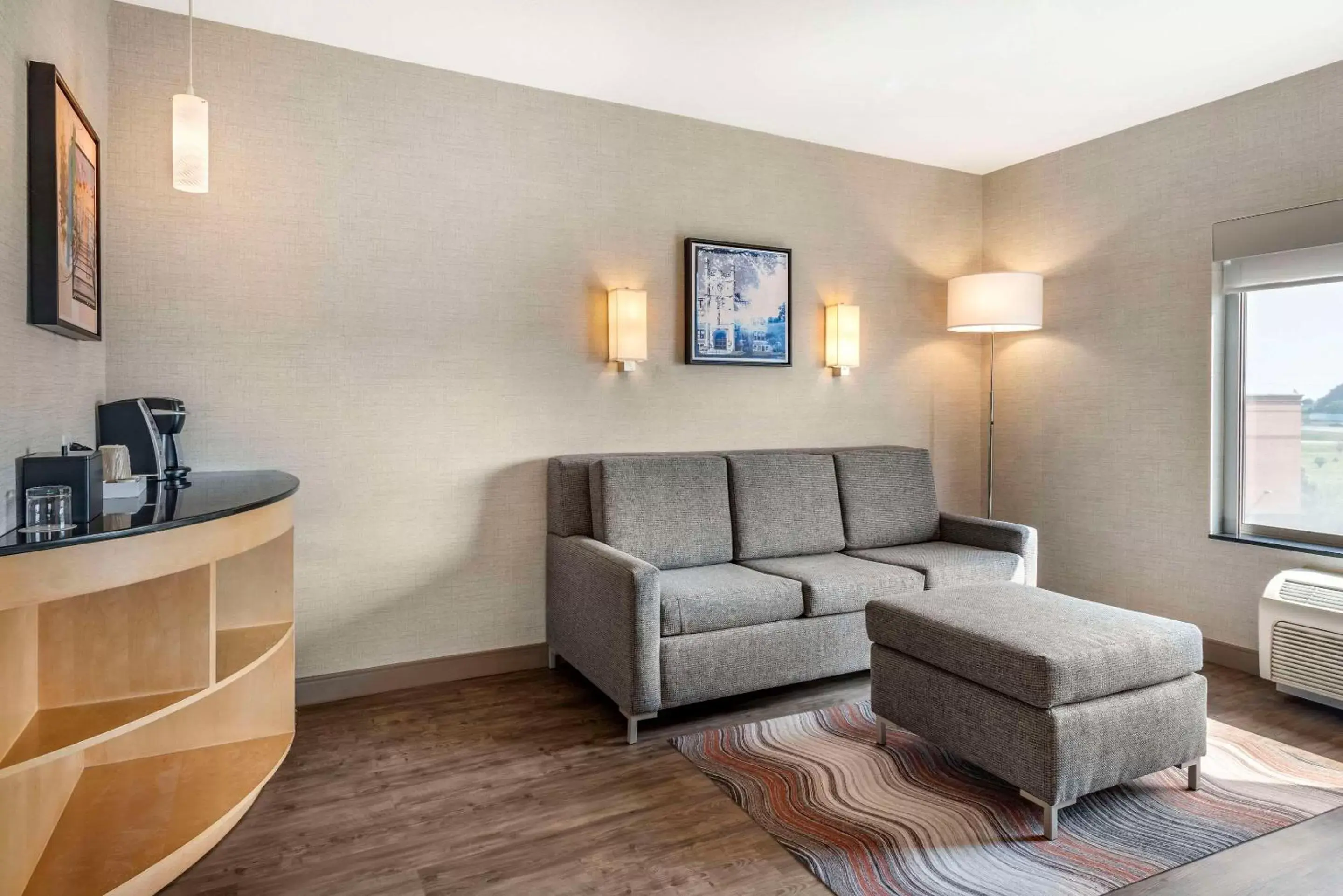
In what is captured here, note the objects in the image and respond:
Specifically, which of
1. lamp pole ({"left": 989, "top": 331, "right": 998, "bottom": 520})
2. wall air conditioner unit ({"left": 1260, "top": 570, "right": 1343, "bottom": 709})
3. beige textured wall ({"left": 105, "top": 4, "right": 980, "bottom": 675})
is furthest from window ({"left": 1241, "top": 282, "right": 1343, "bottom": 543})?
beige textured wall ({"left": 105, "top": 4, "right": 980, "bottom": 675})

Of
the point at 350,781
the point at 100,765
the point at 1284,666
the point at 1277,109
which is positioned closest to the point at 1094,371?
the point at 1277,109

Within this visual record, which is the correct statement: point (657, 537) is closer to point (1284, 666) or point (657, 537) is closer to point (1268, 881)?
point (1268, 881)

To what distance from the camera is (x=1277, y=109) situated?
10.7ft

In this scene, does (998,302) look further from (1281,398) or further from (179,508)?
(179,508)

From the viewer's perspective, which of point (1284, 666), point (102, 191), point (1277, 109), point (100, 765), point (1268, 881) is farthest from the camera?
point (1277, 109)

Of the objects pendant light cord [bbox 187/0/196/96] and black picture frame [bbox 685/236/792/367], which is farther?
black picture frame [bbox 685/236/792/367]

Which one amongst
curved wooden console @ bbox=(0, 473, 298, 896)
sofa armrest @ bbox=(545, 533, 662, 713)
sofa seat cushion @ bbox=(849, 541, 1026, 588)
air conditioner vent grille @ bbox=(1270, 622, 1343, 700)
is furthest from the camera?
sofa seat cushion @ bbox=(849, 541, 1026, 588)

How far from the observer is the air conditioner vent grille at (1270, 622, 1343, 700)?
285 centimetres

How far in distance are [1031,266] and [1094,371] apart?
0.71 m

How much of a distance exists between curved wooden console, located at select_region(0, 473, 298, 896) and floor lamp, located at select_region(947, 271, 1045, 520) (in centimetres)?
322

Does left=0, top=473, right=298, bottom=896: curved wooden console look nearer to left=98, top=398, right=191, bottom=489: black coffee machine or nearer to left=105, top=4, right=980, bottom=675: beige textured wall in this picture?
left=98, top=398, right=191, bottom=489: black coffee machine

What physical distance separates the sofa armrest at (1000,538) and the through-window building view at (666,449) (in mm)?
19

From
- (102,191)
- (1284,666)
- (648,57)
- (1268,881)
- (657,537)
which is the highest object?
(648,57)

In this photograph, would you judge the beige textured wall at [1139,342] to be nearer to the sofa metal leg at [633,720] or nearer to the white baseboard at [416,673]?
the sofa metal leg at [633,720]
